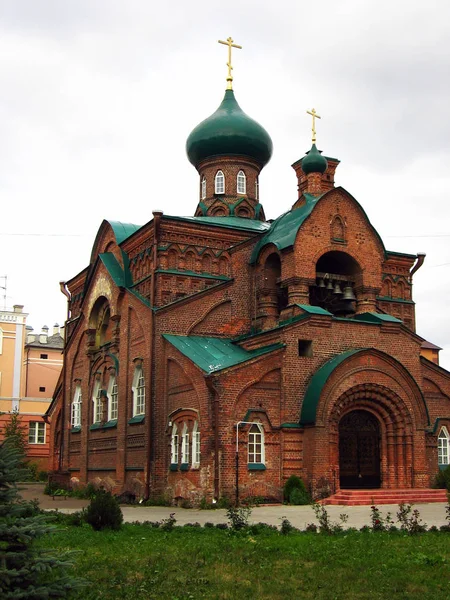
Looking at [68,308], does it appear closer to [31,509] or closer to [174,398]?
[174,398]

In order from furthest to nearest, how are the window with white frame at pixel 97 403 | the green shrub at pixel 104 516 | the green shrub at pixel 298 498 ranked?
the window with white frame at pixel 97 403 → the green shrub at pixel 298 498 → the green shrub at pixel 104 516

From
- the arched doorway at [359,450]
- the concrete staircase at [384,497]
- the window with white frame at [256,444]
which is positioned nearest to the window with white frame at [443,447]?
the concrete staircase at [384,497]

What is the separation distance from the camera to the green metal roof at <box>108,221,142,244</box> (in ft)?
88.8

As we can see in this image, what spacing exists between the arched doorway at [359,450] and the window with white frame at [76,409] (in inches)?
467

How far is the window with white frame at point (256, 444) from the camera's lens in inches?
787

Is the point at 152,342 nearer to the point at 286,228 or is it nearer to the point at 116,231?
the point at 286,228

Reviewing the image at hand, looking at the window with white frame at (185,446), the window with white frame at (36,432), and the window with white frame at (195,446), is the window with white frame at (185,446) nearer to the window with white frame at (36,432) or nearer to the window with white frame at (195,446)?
the window with white frame at (195,446)

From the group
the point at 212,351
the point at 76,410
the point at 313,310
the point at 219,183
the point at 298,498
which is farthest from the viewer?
the point at 76,410

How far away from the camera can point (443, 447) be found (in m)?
23.7

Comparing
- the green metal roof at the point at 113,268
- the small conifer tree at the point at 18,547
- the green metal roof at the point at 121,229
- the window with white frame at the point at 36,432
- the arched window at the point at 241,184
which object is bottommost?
the small conifer tree at the point at 18,547

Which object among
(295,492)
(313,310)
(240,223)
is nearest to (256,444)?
(295,492)

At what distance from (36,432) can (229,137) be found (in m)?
22.5

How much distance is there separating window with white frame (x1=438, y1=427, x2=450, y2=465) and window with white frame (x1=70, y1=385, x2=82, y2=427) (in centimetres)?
1329

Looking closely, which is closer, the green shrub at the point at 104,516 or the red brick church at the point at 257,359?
the green shrub at the point at 104,516
